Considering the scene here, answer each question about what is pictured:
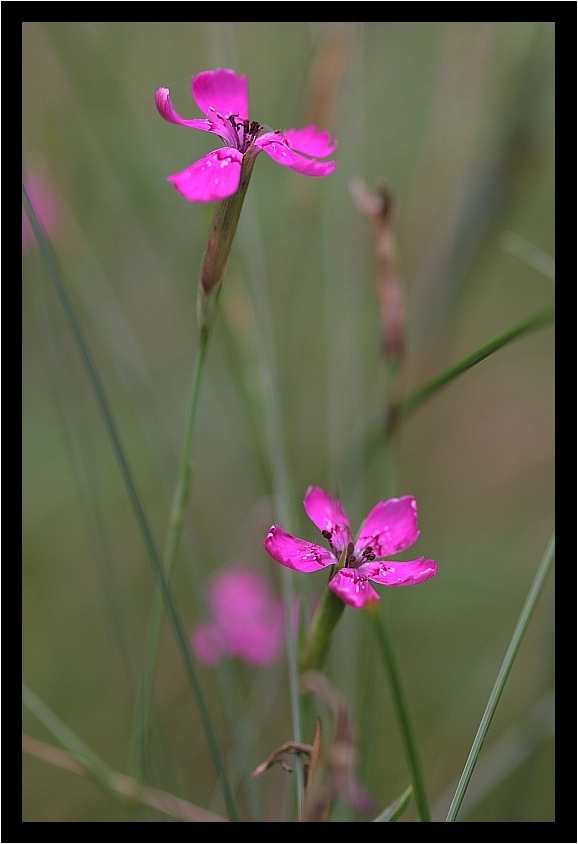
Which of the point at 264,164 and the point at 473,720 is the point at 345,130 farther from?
the point at 473,720

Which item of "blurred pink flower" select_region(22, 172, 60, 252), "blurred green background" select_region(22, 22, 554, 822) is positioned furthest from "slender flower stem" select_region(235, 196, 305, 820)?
"blurred pink flower" select_region(22, 172, 60, 252)

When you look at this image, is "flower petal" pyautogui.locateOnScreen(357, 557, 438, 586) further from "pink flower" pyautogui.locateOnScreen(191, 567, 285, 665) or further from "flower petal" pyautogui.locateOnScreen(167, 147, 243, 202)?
"pink flower" pyautogui.locateOnScreen(191, 567, 285, 665)

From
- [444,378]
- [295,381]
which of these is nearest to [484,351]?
[444,378]

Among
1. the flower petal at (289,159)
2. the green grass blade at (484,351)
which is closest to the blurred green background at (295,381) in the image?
the green grass blade at (484,351)

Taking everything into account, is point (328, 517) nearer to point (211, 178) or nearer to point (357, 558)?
point (357, 558)

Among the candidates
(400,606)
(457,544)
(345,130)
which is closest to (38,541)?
(400,606)

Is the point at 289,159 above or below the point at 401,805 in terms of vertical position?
above
